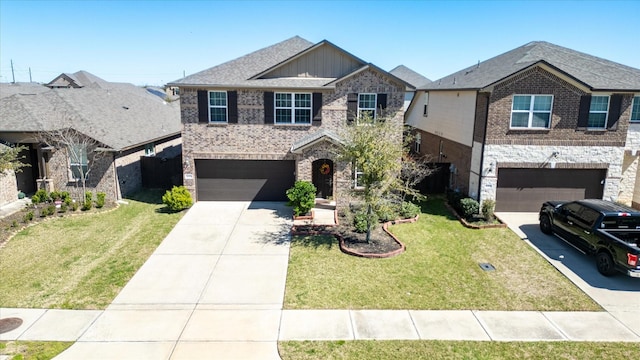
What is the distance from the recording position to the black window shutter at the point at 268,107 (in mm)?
19078

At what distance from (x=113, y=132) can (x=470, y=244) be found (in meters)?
17.7

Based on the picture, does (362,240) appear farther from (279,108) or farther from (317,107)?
(279,108)

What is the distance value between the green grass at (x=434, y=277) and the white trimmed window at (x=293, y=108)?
6.30 meters

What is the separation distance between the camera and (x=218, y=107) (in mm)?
19219

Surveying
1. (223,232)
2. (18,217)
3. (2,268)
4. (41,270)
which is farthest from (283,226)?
(18,217)

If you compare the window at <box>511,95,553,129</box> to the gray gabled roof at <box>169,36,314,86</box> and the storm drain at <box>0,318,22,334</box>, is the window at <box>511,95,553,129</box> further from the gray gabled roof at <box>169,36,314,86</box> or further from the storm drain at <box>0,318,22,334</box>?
the storm drain at <box>0,318,22,334</box>

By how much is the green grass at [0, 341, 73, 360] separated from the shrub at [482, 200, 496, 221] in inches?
595

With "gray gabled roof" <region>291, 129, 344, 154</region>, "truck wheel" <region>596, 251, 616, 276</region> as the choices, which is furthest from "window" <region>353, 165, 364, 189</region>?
"truck wheel" <region>596, 251, 616, 276</region>

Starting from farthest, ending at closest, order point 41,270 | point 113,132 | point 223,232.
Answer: point 113,132 → point 223,232 → point 41,270

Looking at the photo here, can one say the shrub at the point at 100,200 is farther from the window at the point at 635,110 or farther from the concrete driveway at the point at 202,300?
the window at the point at 635,110

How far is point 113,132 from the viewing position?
814 inches

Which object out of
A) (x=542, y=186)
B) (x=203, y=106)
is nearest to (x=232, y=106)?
(x=203, y=106)

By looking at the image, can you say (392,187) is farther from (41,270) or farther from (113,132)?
(113,132)

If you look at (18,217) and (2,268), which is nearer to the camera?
(2,268)
